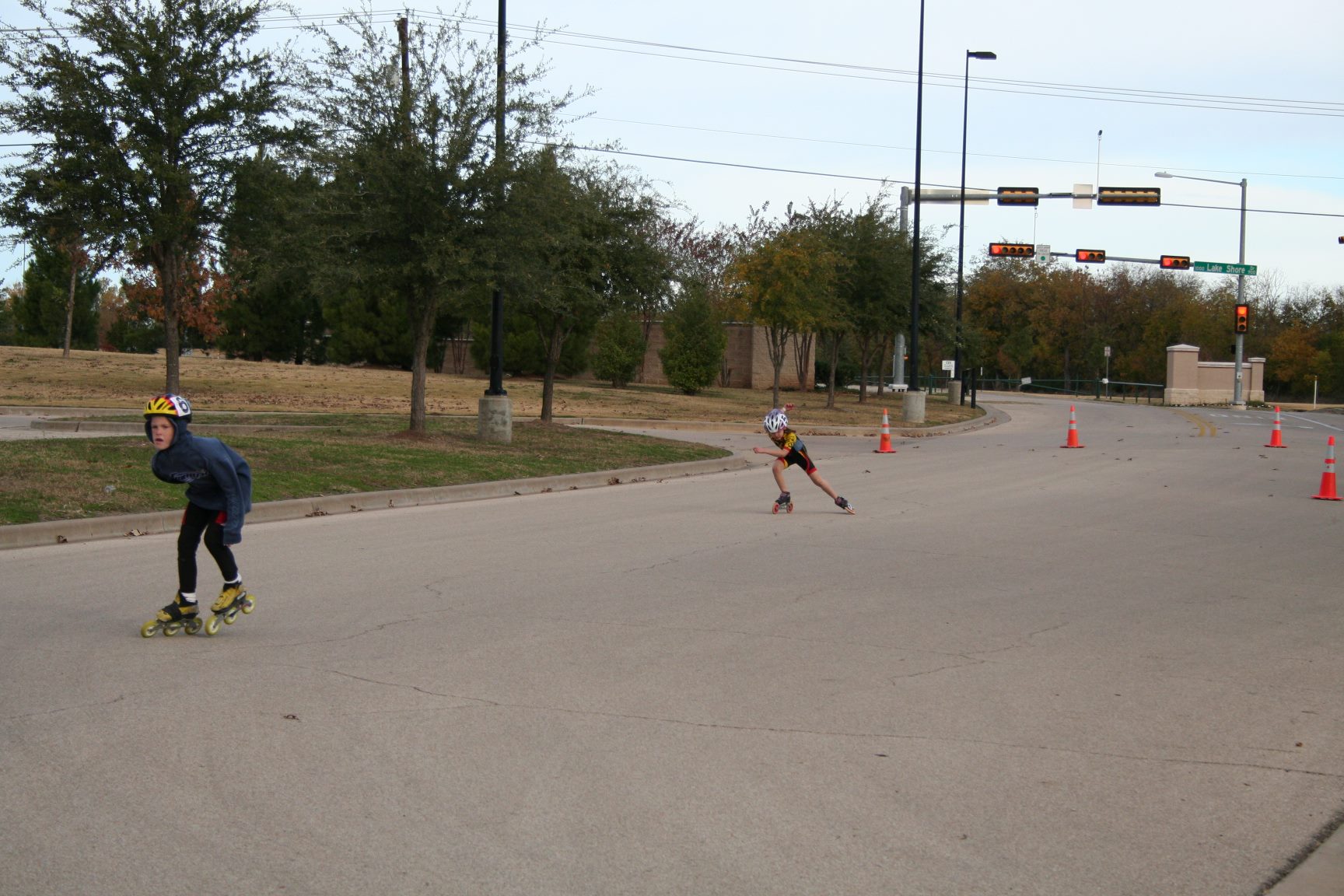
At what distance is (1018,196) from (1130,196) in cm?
349

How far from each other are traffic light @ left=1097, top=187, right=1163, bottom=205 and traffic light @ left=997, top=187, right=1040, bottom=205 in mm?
2038

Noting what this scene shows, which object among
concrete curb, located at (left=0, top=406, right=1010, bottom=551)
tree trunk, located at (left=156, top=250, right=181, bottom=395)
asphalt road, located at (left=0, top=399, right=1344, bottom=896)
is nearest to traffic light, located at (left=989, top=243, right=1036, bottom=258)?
concrete curb, located at (left=0, top=406, right=1010, bottom=551)

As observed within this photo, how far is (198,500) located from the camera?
7859 millimetres

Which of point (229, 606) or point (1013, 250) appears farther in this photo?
point (1013, 250)

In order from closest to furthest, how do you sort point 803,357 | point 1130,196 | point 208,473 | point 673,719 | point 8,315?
point 673,719, point 208,473, point 1130,196, point 803,357, point 8,315

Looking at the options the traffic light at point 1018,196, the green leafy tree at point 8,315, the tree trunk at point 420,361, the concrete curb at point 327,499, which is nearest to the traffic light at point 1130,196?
the traffic light at point 1018,196

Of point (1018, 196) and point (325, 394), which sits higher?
point (1018, 196)

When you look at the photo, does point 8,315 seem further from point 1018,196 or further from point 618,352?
point 1018,196

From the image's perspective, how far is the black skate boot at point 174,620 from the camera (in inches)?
306

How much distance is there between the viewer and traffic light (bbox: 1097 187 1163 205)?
40.6 meters

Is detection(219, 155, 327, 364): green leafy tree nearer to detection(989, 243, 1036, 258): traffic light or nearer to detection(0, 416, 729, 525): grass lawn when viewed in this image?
detection(0, 416, 729, 525): grass lawn

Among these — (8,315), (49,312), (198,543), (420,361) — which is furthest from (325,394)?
(8,315)

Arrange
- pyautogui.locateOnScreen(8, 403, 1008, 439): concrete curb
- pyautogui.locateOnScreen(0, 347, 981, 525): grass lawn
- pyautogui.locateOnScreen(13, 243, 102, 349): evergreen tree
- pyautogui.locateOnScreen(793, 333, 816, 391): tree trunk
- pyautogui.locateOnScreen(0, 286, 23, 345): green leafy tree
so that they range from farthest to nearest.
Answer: pyautogui.locateOnScreen(0, 286, 23, 345): green leafy tree < pyautogui.locateOnScreen(13, 243, 102, 349): evergreen tree < pyautogui.locateOnScreen(793, 333, 816, 391): tree trunk < pyautogui.locateOnScreen(8, 403, 1008, 439): concrete curb < pyautogui.locateOnScreen(0, 347, 981, 525): grass lawn

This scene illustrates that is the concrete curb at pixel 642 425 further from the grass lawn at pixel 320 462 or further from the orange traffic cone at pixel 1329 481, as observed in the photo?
the orange traffic cone at pixel 1329 481
